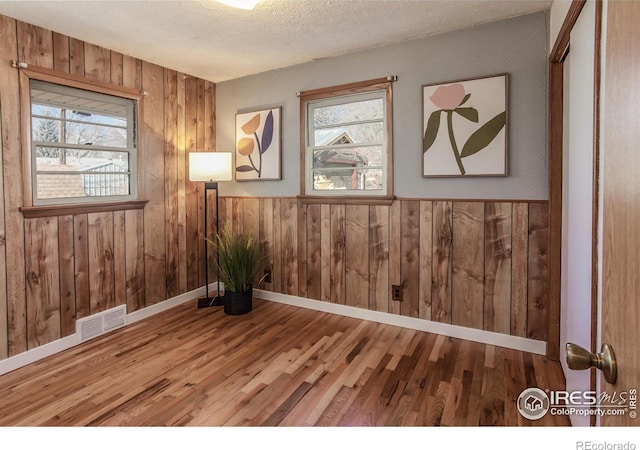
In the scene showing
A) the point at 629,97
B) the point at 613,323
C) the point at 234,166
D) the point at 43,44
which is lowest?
the point at 613,323

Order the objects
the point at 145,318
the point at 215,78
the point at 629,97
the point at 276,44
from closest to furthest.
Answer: the point at 629,97
the point at 276,44
the point at 145,318
the point at 215,78

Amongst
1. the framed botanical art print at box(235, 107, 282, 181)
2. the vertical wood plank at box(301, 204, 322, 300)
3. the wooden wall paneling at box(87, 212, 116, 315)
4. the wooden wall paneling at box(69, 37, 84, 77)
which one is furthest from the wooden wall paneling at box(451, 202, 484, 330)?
the wooden wall paneling at box(69, 37, 84, 77)

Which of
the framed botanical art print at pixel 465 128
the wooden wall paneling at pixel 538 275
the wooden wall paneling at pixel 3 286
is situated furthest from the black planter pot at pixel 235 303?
the wooden wall paneling at pixel 538 275

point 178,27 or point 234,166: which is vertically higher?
point 178,27

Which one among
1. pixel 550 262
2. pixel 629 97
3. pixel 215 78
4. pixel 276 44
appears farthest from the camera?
pixel 215 78

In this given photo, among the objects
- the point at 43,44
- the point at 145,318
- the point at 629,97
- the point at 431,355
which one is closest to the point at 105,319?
the point at 145,318

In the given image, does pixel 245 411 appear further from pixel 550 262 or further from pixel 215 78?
pixel 215 78

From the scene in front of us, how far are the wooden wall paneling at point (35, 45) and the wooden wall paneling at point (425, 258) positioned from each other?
3008 mm

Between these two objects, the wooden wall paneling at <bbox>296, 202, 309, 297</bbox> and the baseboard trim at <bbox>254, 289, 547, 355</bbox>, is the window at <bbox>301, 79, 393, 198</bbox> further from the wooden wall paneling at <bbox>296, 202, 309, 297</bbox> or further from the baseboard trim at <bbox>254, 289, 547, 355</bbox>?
the baseboard trim at <bbox>254, 289, 547, 355</bbox>

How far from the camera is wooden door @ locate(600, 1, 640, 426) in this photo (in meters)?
0.58

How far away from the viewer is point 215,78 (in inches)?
155

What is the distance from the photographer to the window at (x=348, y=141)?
10.4 ft

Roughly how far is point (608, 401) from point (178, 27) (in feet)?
10.1

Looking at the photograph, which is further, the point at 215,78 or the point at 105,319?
the point at 215,78
